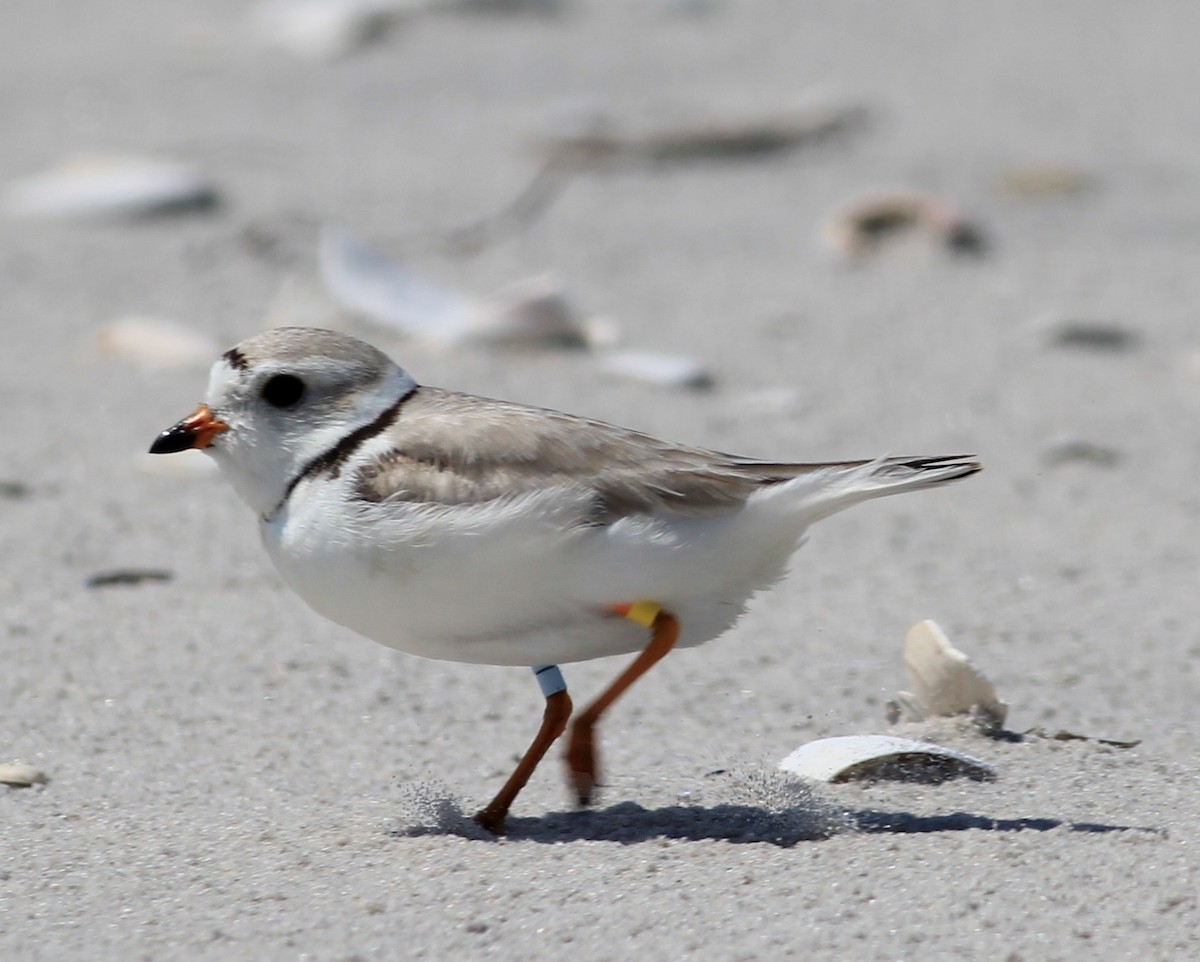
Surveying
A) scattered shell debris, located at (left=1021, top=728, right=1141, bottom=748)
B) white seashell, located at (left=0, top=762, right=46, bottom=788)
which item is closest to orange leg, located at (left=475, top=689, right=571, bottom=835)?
white seashell, located at (left=0, top=762, right=46, bottom=788)

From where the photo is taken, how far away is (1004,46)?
9.52m

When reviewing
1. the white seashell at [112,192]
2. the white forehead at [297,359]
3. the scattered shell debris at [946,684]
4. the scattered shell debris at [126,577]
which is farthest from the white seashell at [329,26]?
the scattered shell debris at [946,684]

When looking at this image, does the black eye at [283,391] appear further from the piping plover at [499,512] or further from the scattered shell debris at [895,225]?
the scattered shell debris at [895,225]

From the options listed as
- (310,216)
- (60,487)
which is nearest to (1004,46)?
(310,216)

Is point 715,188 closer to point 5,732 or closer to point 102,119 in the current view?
point 102,119

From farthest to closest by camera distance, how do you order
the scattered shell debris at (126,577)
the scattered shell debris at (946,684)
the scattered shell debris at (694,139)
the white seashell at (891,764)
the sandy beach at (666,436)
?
the scattered shell debris at (694,139) → the scattered shell debris at (126,577) → the scattered shell debris at (946,684) → the white seashell at (891,764) → the sandy beach at (666,436)

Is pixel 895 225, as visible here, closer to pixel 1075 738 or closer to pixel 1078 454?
pixel 1078 454

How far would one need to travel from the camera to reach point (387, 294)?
5.95 metres

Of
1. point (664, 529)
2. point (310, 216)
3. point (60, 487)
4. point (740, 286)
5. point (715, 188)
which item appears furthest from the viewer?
point (715, 188)

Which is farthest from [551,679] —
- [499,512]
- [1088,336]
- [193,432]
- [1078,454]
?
[1088,336]

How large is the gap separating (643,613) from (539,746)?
308 mm

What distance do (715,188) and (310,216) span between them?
1.83 m

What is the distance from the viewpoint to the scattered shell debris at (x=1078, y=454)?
16.8ft

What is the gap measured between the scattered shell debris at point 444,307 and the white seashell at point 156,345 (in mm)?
527
